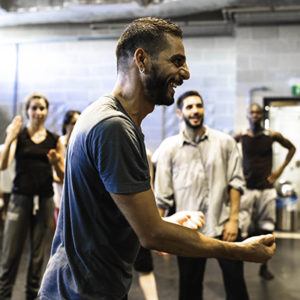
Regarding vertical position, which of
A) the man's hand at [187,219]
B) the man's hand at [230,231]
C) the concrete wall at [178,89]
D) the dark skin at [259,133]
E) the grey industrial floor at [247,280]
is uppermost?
the concrete wall at [178,89]

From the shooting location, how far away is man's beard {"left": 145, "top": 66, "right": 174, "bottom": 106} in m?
1.10

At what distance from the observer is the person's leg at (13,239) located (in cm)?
290

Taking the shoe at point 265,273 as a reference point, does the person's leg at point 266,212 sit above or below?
above

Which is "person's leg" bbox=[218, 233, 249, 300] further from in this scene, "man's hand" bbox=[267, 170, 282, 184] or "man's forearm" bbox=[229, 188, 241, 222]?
"man's hand" bbox=[267, 170, 282, 184]

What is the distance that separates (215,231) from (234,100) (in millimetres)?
4009

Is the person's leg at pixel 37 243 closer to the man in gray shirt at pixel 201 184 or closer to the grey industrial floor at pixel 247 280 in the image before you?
the grey industrial floor at pixel 247 280

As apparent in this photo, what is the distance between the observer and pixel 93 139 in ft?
3.34

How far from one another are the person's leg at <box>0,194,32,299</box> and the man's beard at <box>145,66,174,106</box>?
2051 mm

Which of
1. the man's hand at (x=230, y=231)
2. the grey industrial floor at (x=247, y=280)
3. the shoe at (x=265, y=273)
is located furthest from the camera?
the shoe at (x=265, y=273)

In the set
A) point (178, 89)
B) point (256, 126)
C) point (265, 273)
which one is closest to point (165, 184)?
point (265, 273)

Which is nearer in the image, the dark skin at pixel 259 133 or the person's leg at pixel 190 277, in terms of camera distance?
the person's leg at pixel 190 277

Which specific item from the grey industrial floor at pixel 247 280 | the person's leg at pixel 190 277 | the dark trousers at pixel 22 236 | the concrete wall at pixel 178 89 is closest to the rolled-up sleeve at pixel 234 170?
the person's leg at pixel 190 277

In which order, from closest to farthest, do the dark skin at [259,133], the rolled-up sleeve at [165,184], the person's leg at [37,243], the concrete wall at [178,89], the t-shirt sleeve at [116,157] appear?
the t-shirt sleeve at [116,157] < the rolled-up sleeve at [165,184] < the person's leg at [37,243] < the dark skin at [259,133] < the concrete wall at [178,89]

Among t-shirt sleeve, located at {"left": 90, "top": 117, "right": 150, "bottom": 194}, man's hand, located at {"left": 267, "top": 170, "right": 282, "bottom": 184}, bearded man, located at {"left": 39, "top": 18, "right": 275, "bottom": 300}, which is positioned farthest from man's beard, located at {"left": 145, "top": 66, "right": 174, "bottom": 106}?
man's hand, located at {"left": 267, "top": 170, "right": 282, "bottom": 184}
